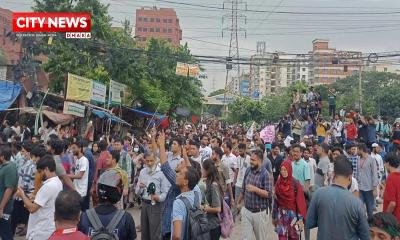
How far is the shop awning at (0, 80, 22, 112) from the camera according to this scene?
2247 cm

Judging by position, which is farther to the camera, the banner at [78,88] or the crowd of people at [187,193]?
the banner at [78,88]

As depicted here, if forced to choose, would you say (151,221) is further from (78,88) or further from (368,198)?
(78,88)

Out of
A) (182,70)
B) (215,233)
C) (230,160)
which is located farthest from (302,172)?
(182,70)

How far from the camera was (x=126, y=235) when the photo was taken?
4250 mm

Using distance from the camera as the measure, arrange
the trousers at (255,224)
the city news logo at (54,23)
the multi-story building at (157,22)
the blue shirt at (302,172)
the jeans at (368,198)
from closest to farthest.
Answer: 1. the trousers at (255,224)
2. the blue shirt at (302,172)
3. the jeans at (368,198)
4. the city news logo at (54,23)
5. the multi-story building at (157,22)

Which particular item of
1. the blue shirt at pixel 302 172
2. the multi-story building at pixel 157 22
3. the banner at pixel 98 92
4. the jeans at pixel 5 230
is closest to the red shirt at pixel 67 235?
the jeans at pixel 5 230

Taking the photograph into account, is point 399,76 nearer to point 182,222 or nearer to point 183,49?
point 183,49

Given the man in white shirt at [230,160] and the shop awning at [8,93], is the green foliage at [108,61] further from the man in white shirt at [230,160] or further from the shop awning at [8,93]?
the man in white shirt at [230,160]

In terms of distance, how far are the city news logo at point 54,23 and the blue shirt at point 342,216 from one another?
20394mm

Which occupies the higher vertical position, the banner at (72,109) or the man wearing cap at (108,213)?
the banner at (72,109)

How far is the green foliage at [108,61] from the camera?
2617cm

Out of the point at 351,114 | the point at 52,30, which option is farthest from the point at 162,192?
the point at 52,30

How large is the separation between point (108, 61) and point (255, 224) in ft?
71.8

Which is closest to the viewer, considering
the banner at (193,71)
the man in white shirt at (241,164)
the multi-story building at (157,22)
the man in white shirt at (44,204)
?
the man in white shirt at (44,204)
